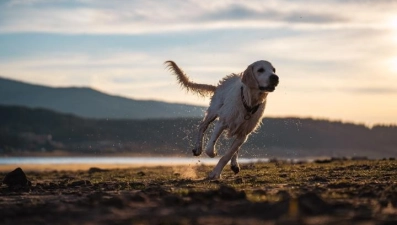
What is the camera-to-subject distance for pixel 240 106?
14633 millimetres

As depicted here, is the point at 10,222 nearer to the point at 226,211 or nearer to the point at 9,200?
the point at 226,211

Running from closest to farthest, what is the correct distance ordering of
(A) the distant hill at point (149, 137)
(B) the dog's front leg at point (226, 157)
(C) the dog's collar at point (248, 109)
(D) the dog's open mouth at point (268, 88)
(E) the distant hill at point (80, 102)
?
(D) the dog's open mouth at point (268, 88)
(C) the dog's collar at point (248, 109)
(B) the dog's front leg at point (226, 157)
(A) the distant hill at point (149, 137)
(E) the distant hill at point (80, 102)

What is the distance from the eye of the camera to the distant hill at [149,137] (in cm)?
7700

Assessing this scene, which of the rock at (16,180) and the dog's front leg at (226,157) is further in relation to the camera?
the dog's front leg at (226,157)

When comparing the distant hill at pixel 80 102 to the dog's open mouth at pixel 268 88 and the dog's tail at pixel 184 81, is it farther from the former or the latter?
the dog's open mouth at pixel 268 88

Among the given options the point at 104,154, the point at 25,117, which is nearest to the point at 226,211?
the point at 104,154

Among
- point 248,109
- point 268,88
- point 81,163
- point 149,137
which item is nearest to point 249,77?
point 268,88

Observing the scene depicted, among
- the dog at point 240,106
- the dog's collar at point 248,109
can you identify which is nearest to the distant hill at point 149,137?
the dog at point 240,106

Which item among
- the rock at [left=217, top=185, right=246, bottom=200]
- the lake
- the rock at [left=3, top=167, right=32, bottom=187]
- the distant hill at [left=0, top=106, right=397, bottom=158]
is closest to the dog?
the rock at [left=3, top=167, right=32, bottom=187]

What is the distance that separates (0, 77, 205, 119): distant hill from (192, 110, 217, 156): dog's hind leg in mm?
122641

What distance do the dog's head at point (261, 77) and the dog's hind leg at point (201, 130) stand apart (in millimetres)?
2337

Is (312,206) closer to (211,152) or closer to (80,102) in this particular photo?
(211,152)

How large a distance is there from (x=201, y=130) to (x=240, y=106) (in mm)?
2212

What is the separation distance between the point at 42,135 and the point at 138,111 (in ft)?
193
